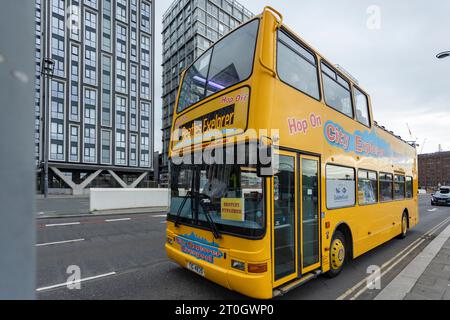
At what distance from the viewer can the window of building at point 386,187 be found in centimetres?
695

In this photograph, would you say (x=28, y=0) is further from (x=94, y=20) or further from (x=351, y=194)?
(x=94, y=20)

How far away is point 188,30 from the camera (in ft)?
173

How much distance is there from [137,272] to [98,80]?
43821 mm

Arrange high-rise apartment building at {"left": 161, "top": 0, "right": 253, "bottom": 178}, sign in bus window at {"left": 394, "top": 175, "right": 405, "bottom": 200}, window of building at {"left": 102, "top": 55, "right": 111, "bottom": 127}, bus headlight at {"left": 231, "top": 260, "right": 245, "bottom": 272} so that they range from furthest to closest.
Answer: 1. high-rise apartment building at {"left": 161, "top": 0, "right": 253, "bottom": 178}
2. window of building at {"left": 102, "top": 55, "right": 111, "bottom": 127}
3. sign in bus window at {"left": 394, "top": 175, "right": 405, "bottom": 200}
4. bus headlight at {"left": 231, "top": 260, "right": 245, "bottom": 272}

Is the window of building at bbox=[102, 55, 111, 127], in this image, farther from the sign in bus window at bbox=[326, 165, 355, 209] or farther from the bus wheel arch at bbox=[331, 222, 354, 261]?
the bus wheel arch at bbox=[331, 222, 354, 261]

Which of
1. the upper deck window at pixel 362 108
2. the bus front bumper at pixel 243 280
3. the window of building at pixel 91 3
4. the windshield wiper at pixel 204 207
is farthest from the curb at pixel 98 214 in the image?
the window of building at pixel 91 3

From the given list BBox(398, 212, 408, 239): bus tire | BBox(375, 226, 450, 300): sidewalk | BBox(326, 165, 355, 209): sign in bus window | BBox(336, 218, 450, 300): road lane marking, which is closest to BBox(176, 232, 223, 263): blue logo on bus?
BBox(336, 218, 450, 300): road lane marking

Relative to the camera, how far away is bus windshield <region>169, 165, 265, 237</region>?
345cm

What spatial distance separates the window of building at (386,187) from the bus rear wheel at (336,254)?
2.72 meters

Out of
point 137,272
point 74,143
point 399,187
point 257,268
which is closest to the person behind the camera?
point 257,268

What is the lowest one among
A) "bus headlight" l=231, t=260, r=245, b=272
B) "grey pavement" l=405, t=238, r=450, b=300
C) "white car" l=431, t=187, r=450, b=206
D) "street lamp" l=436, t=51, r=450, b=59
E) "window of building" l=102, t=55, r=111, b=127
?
"white car" l=431, t=187, r=450, b=206

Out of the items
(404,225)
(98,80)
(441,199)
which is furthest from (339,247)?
(98,80)

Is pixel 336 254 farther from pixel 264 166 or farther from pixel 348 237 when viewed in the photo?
pixel 264 166

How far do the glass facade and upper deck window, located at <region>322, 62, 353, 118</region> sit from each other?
41.9 metres
